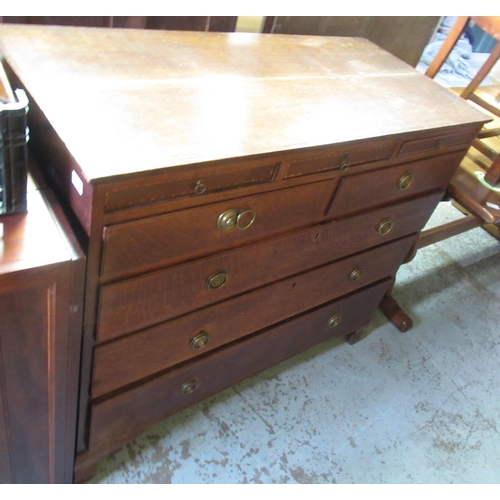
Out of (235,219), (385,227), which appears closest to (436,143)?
(385,227)

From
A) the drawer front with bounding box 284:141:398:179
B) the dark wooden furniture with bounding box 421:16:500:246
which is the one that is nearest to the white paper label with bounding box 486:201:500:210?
the dark wooden furniture with bounding box 421:16:500:246

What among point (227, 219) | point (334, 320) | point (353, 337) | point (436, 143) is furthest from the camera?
point (353, 337)

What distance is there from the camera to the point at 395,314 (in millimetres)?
1890

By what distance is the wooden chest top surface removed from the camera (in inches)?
28.6

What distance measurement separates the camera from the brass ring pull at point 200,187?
30.2 inches

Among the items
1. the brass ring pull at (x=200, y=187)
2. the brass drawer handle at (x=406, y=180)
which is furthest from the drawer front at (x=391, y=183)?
the brass ring pull at (x=200, y=187)

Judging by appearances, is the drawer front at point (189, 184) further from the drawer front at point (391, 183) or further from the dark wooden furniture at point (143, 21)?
the dark wooden furniture at point (143, 21)

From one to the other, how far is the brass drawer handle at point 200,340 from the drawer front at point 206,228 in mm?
276

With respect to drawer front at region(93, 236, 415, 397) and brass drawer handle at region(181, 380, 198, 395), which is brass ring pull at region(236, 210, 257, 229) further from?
brass drawer handle at region(181, 380, 198, 395)

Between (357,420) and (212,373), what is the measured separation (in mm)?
577

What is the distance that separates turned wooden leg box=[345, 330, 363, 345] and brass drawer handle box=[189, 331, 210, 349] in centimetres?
80

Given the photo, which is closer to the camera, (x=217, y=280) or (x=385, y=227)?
(x=217, y=280)

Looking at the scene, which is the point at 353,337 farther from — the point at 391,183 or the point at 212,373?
the point at 391,183

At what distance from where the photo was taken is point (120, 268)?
0.80 m
